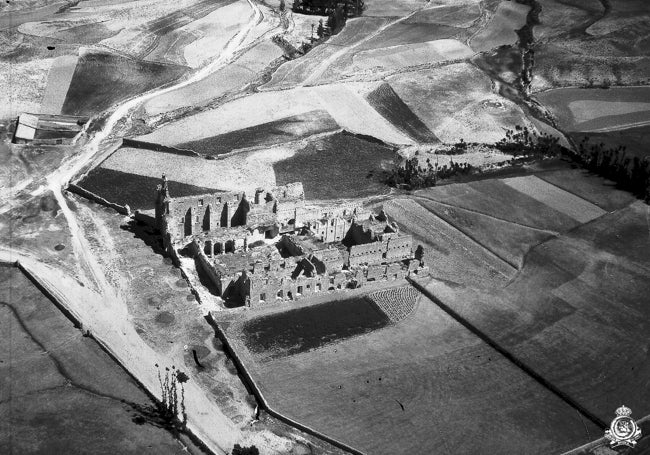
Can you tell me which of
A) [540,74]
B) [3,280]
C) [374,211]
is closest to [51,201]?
[3,280]

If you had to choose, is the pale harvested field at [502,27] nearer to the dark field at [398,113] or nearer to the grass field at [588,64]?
the grass field at [588,64]

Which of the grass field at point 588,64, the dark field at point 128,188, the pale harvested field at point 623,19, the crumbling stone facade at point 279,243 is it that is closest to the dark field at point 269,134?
the dark field at point 128,188

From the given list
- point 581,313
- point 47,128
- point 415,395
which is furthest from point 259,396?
point 47,128

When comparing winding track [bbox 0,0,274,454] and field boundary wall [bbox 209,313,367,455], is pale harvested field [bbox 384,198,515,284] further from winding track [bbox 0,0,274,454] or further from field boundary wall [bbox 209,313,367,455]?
winding track [bbox 0,0,274,454]

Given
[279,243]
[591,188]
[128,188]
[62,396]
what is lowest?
[62,396]

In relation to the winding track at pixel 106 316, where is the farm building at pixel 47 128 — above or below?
above

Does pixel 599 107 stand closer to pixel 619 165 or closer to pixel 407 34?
pixel 619 165

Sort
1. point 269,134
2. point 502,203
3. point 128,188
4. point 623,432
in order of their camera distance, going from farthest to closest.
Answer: point 269,134
point 502,203
point 128,188
point 623,432

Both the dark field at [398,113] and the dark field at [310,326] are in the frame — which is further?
the dark field at [398,113]
